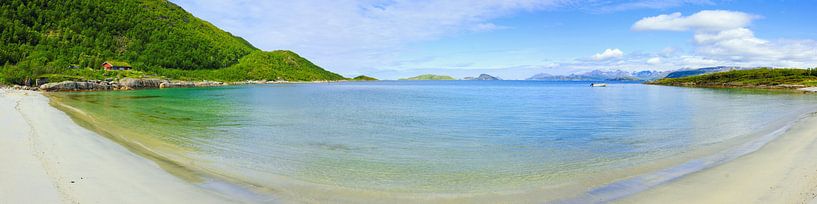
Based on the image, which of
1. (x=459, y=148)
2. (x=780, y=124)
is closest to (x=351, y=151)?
(x=459, y=148)

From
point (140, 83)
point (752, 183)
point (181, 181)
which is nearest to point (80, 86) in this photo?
point (140, 83)

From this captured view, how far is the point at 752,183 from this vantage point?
33.8ft

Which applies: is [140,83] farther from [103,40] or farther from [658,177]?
[658,177]

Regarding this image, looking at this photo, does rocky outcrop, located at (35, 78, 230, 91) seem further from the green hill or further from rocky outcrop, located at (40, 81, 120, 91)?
the green hill

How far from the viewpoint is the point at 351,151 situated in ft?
52.3

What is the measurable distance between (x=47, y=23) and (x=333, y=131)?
171 metres

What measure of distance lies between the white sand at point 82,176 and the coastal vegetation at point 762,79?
11652 cm

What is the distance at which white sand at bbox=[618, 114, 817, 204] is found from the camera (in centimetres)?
902

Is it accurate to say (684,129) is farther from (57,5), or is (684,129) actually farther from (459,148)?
(57,5)

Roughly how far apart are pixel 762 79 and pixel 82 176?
136571 millimetres

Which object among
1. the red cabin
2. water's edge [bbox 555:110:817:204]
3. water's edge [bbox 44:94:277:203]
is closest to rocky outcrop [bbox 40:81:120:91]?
the red cabin

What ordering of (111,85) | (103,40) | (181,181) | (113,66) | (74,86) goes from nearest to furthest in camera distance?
(181,181) → (74,86) → (111,85) → (113,66) → (103,40)

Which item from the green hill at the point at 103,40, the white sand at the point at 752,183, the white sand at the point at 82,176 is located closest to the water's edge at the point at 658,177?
the white sand at the point at 752,183

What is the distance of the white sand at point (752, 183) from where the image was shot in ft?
29.6
